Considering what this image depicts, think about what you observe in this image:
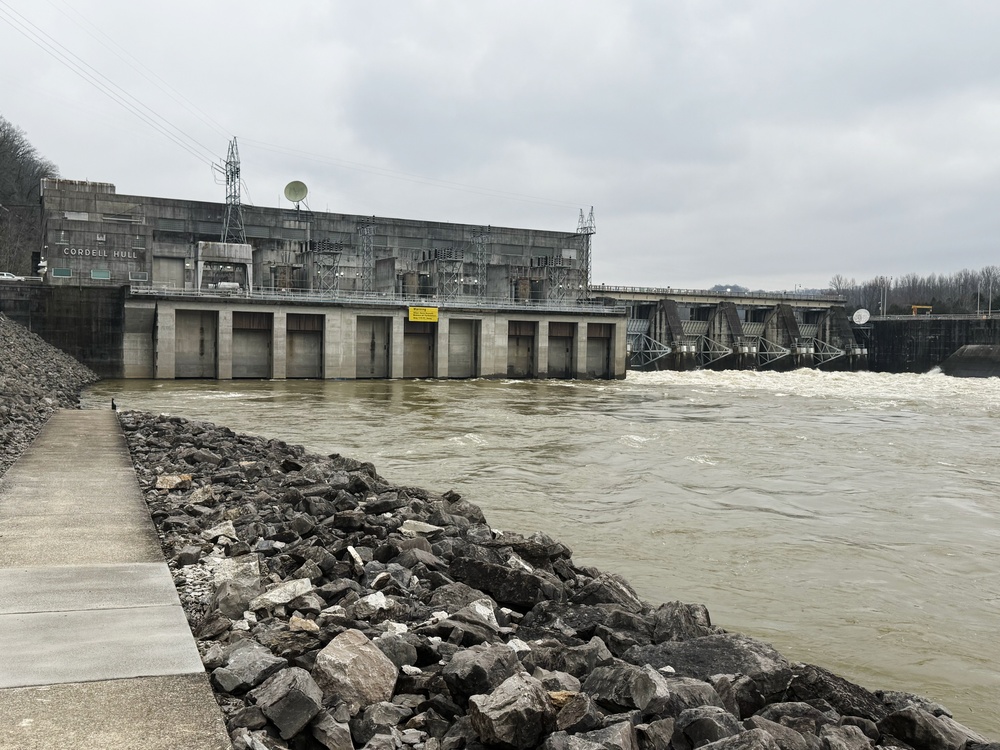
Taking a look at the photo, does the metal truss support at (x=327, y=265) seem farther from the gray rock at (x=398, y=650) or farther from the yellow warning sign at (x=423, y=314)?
the gray rock at (x=398, y=650)

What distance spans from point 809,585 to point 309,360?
49.7 meters

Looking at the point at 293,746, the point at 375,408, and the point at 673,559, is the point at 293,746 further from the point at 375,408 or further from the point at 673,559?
the point at 375,408

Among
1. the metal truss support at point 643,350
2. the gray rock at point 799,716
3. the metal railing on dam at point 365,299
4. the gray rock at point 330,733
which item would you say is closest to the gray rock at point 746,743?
the gray rock at point 799,716

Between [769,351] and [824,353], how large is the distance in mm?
Answer: 7160

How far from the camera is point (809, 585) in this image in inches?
417

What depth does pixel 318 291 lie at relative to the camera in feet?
229

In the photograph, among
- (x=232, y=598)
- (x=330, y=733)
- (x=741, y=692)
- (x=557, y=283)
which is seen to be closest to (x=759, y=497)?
(x=741, y=692)

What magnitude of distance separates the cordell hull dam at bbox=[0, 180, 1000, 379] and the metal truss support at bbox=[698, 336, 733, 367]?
0.16 meters

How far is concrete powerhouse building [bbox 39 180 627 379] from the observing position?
5341 cm

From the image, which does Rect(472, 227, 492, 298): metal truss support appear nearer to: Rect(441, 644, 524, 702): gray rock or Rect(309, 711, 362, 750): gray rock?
Rect(441, 644, 524, 702): gray rock

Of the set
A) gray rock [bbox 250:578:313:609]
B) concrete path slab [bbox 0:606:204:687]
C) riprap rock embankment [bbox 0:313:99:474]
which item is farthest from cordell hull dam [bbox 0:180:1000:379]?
concrete path slab [bbox 0:606:204:687]

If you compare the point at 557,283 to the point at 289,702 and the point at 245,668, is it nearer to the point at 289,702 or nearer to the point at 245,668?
the point at 245,668

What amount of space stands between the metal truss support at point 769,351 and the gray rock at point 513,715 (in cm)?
8612

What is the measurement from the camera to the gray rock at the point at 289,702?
450 centimetres
